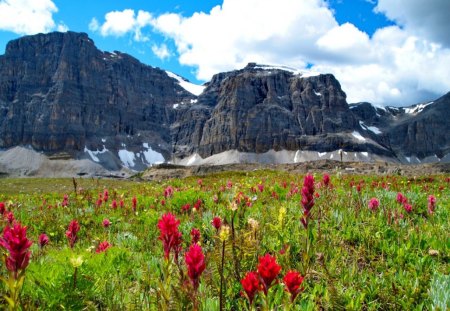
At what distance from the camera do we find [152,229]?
6969 mm

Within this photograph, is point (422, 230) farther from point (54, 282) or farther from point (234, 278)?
point (54, 282)

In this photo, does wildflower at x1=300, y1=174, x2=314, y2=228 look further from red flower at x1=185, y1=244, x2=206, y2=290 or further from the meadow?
red flower at x1=185, y1=244, x2=206, y2=290

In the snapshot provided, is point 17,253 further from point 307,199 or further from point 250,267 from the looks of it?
point 250,267

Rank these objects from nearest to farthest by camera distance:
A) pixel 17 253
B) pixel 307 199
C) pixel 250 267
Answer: pixel 17 253, pixel 307 199, pixel 250 267

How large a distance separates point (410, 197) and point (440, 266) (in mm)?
4218

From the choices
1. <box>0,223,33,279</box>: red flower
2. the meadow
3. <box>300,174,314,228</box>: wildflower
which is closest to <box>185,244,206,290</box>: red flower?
the meadow

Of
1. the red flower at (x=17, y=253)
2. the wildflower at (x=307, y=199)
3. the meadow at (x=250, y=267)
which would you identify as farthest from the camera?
the wildflower at (x=307, y=199)

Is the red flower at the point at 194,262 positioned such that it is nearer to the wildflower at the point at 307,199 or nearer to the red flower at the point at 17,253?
the red flower at the point at 17,253

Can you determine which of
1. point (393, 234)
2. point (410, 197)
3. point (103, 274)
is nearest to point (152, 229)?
point (103, 274)

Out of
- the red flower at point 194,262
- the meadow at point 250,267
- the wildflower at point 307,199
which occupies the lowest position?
the meadow at point 250,267

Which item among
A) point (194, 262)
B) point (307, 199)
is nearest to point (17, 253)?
point (194, 262)

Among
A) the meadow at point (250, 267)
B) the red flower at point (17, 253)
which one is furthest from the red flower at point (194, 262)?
the red flower at point (17, 253)

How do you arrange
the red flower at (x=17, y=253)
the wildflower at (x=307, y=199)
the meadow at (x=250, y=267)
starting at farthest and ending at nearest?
the wildflower at (x=307, y=199), the meadow at (x=250, y=267), the red flower at (x=17, y=253)

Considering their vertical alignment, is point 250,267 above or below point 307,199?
below
